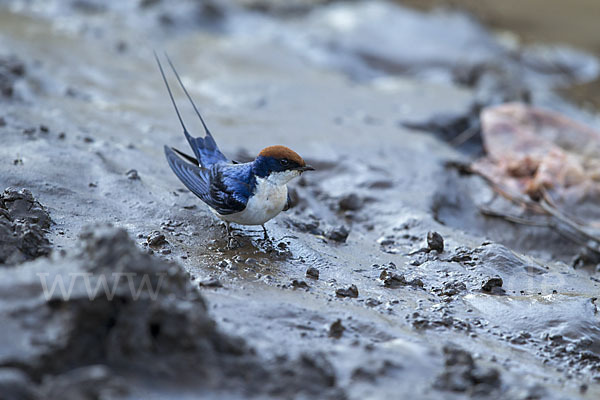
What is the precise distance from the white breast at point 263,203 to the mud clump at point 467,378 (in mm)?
1536

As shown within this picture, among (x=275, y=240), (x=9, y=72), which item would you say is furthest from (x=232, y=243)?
(x=9, y=72)

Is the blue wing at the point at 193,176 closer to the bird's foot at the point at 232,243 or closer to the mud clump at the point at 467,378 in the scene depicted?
the bird's foot at the point at 232,243

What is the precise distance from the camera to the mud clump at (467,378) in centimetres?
262

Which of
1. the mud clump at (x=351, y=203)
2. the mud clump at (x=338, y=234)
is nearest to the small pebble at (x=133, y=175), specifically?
the mud clump at (x=338, y=234)

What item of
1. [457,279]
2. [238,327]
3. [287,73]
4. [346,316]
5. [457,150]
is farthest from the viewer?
[287,73]

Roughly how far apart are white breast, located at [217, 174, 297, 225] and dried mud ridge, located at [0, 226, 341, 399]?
50.7 inches

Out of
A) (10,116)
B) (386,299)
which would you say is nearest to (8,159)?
(10,116)

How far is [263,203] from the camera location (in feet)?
12.7

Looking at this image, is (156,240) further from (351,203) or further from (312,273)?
(351,203)

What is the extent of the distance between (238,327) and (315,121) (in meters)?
4.03

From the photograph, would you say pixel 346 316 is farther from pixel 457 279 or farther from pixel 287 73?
pixel 287 73

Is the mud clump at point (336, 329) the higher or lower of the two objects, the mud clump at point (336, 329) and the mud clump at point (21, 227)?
the lower

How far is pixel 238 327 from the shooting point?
2908 mm

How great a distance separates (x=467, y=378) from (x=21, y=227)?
237 cm
